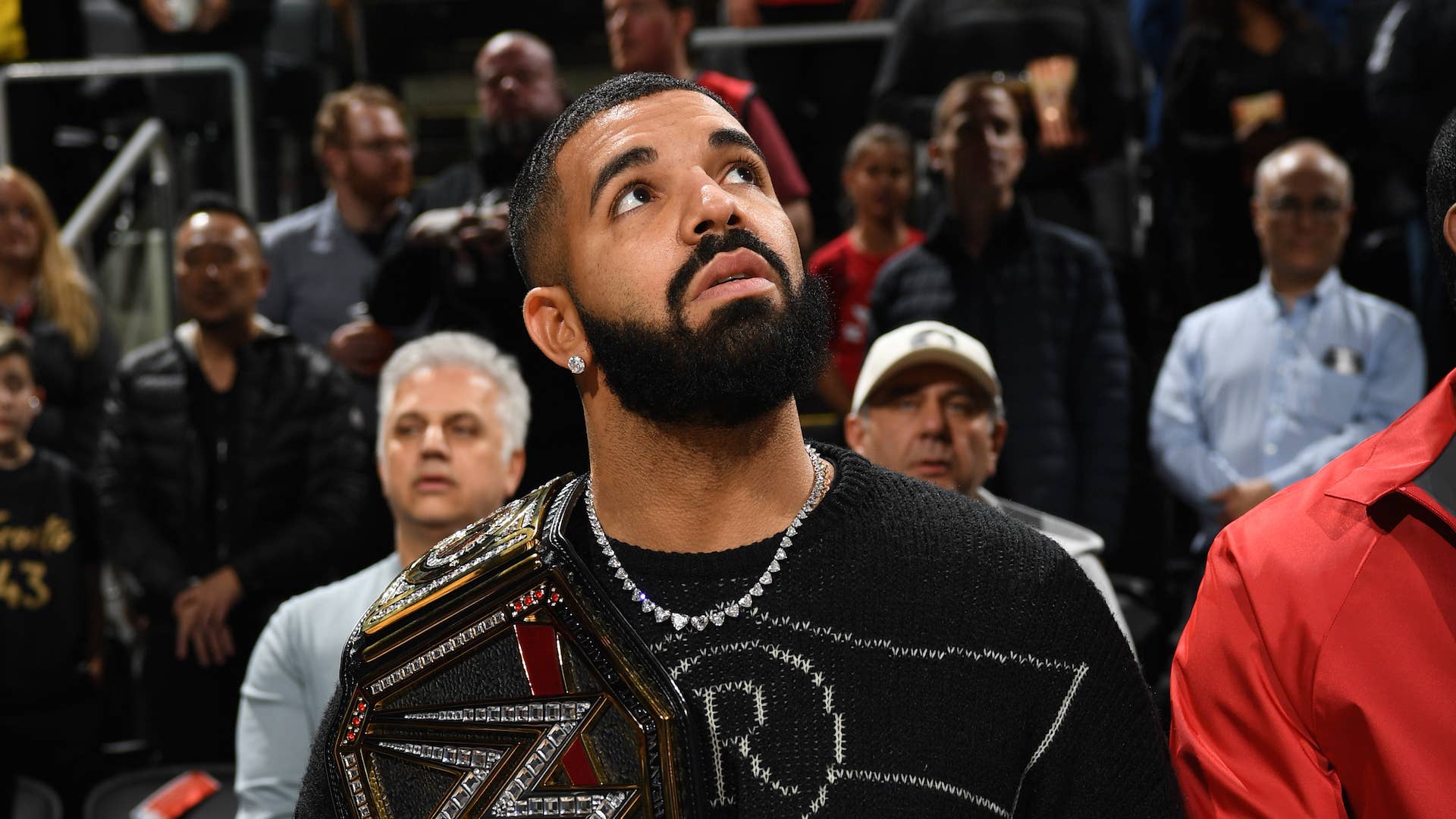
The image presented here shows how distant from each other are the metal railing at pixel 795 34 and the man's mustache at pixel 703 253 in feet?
12.6

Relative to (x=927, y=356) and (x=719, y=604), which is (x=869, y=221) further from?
(x=719, y=604)

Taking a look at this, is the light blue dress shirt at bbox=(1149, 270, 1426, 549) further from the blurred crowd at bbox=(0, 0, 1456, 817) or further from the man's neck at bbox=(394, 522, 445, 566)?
the man's neck at bbox=(394, 522, 445, 566)

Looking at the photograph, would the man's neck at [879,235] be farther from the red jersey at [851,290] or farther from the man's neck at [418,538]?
the man's neck at [418,538]

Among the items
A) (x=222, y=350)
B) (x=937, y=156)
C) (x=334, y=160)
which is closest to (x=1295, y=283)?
(x=937, y=156)

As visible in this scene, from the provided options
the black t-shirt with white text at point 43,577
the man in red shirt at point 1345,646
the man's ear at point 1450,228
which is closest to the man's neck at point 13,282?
the black t-shirt with white text at point 43,577

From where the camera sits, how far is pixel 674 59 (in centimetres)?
430

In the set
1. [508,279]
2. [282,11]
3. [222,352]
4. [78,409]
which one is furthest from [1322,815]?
[282,11]

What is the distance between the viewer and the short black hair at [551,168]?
1600 mm

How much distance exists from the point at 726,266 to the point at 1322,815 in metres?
0.77

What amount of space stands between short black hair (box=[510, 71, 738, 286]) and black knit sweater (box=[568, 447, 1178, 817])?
14.5 inches

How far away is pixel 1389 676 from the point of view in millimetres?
1507

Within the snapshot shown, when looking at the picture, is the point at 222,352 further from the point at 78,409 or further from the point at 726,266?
the point at 726,266

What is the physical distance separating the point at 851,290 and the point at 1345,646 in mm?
3202

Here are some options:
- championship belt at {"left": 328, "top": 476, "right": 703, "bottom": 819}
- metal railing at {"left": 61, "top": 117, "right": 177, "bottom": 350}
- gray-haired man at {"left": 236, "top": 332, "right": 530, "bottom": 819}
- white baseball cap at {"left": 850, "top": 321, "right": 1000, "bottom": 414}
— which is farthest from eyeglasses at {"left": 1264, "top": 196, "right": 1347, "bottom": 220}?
metal railing at {"left": 61, "top": 117, "right": 177, "bottom": 350}
